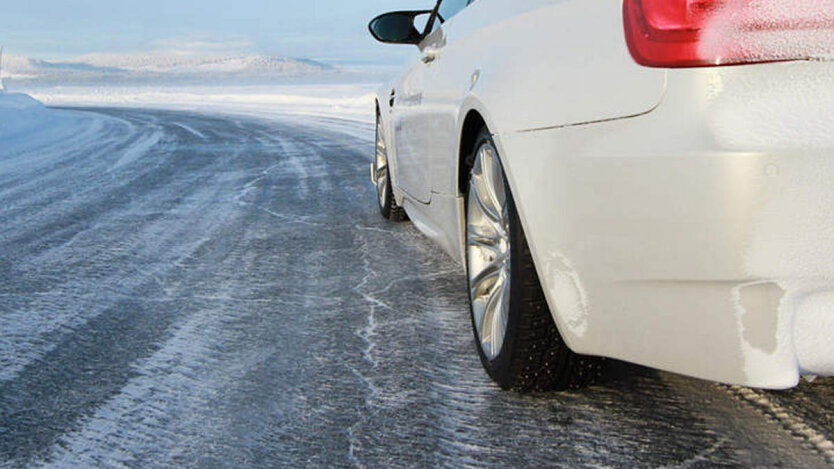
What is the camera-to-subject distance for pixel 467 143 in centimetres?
303

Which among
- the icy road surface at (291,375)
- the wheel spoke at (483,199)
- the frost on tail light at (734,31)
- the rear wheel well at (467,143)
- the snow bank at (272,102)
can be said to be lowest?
the snow bank at (272,102)

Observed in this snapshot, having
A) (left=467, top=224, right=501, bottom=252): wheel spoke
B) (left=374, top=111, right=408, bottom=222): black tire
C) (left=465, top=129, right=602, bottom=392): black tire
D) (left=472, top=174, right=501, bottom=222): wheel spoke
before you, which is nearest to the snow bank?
(left=374, top=111, right=408, bottom=222): black tire

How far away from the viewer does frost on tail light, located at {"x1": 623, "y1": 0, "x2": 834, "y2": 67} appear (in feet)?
5.58

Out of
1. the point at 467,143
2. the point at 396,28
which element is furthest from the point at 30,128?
the point at 467,143

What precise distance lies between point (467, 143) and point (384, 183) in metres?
2.89

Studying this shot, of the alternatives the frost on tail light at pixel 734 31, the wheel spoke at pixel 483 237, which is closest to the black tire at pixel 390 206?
the wheel spoke at pixel 483 237

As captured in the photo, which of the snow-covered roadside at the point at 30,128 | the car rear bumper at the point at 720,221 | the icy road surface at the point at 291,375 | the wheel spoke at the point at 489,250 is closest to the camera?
the car rear bumper at the point at 720,221

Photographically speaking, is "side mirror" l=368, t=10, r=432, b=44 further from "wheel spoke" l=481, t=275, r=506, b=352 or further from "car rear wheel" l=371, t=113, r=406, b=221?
"wheel spoke" l=481, t=275, r=506, b=352

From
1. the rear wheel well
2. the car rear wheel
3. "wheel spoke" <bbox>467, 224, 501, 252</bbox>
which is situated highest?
the rear wheel well

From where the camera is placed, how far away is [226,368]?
291 cm

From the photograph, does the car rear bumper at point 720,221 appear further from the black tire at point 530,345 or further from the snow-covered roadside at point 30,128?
the snow-covered roadside at point 30,128

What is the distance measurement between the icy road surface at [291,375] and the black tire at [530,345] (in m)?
0.06

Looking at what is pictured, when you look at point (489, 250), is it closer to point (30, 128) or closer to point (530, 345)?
point (530, 345)

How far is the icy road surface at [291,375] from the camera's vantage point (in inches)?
88.3
